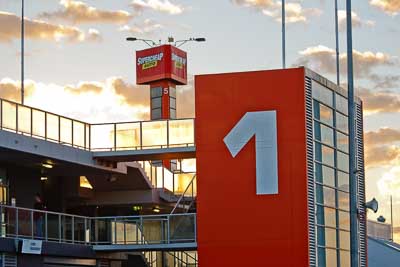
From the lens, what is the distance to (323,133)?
46625 mm

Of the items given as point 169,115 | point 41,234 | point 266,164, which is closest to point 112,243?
point 41,234

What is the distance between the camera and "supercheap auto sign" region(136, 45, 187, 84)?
9175cm

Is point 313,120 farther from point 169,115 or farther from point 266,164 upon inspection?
point 169,115

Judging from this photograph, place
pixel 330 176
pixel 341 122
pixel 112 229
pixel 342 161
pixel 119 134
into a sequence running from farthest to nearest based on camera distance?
pixel 119 134 → pixel 341 122 → pixel 342 161 → pixel 112 229 → pixel 330 176

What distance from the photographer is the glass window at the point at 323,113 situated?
A: 4600 centimetres

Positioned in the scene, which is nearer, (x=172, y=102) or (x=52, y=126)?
(x=52, y=126)

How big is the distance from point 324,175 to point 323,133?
166 cm

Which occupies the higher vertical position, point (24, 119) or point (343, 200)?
point (24, 119)

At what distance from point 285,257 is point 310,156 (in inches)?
155

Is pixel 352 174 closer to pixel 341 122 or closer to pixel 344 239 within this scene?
pixel 344 239

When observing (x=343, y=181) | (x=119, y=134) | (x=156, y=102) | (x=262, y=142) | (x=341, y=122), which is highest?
(x=156, y=102)

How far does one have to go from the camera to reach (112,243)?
48344 mm

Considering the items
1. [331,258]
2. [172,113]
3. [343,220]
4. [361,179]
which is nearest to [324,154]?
[343,220]

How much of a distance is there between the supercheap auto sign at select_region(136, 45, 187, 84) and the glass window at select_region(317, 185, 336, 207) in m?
45.5
